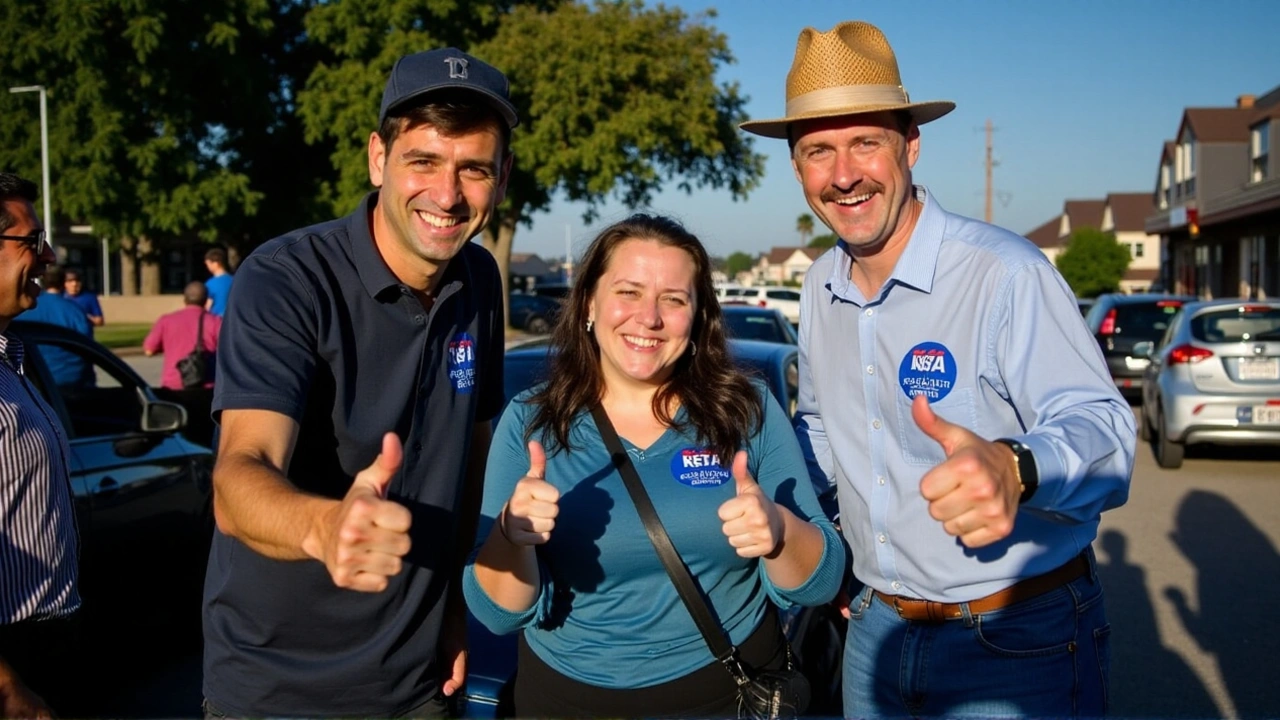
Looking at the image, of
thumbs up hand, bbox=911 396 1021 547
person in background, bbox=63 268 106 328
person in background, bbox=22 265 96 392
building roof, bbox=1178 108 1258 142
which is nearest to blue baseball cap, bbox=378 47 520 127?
thumbs up hand, bbox=911 396 1021 547

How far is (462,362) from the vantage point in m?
2.74

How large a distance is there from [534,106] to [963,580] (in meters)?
29.9

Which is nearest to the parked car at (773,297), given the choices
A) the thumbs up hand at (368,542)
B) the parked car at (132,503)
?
the parked car at (132,503)

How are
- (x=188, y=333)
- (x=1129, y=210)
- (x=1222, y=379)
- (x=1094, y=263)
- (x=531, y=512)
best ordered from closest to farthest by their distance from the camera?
(x=531, y=512) → (x=188, y=333) → (x=1222, y=379) → (x=1094, y=263) → (x=1129, y=210)

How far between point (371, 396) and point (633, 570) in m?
0.77

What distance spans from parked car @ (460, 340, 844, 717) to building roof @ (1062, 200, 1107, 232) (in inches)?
3306

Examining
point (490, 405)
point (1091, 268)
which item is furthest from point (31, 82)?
point (1091, 268)

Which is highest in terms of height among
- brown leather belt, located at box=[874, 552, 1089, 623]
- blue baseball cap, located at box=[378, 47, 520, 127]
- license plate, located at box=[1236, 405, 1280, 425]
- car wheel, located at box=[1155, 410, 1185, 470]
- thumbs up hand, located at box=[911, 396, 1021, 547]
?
blue baseball cap, located at box=[378, 47, 520, 127]

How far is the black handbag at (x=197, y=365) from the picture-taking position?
31.6 ft

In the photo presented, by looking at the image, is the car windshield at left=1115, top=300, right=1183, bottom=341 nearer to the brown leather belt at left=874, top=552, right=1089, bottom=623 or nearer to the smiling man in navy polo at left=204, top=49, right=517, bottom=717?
the brown leather belt at left=874, top=552, right=1089, bottom=623

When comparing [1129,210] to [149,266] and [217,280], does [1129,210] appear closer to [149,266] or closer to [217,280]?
[149,266]

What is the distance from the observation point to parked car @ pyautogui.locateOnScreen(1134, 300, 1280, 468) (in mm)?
10781

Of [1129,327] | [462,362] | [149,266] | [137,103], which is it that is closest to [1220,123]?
[1129,327]

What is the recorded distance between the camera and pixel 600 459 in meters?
2.83
